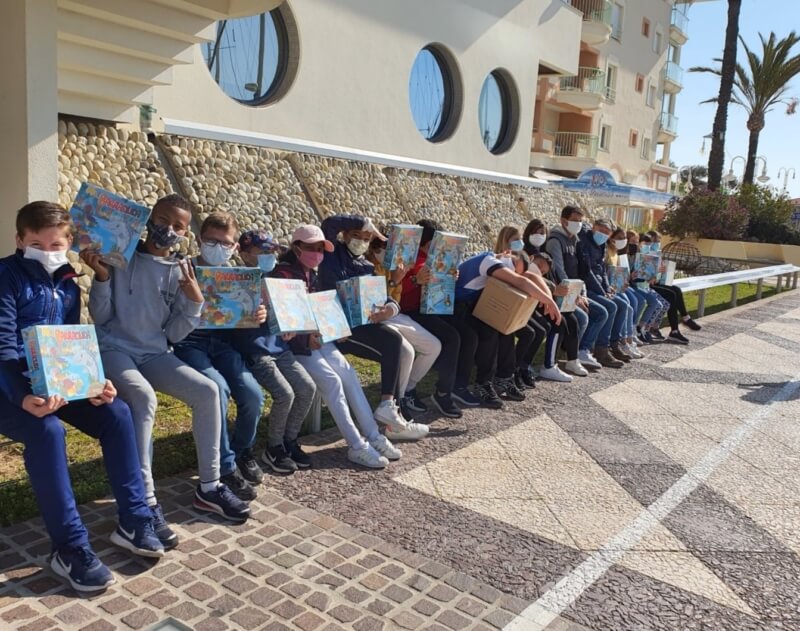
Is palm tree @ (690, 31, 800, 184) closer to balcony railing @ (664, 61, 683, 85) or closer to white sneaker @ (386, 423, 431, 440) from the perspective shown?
balcony railing @ (664, 61, 683, 85)

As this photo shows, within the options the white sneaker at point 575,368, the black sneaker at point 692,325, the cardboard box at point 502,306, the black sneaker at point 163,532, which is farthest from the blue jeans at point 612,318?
the black sneaker at point 163,532

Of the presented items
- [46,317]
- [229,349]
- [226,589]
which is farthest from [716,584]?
[46,317]

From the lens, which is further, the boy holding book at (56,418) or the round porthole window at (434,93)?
the round porthole window at (434,93)

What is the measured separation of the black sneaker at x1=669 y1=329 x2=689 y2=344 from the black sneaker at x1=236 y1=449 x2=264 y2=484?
304 inches

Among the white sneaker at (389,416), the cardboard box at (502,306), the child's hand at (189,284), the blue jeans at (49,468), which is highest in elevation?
the child's hand at (189,284)

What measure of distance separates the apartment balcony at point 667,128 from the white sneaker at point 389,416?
44.3 meters

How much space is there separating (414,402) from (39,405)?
11.7 ft

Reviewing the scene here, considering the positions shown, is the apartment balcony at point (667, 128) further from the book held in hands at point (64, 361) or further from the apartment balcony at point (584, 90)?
the book held in hands at point (64, 361)

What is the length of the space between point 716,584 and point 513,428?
245 centimetres

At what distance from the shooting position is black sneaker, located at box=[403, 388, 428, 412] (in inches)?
241

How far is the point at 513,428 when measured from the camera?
5.95 metres

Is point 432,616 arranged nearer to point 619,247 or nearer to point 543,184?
point 619,247

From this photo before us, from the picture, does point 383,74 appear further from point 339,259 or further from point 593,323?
point 339,259

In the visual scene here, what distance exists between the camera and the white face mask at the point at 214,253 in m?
4.32
